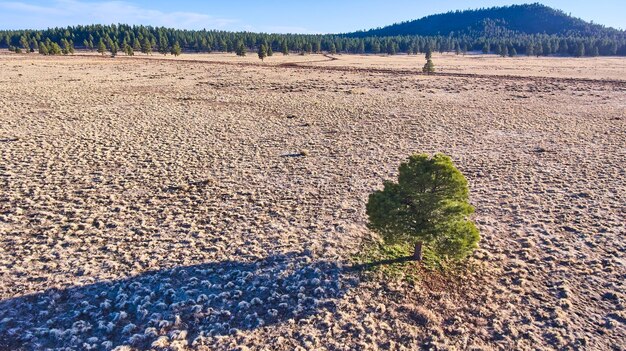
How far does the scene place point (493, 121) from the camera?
3447 cm

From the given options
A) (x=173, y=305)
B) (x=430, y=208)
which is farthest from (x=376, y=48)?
(x=173, y=305)

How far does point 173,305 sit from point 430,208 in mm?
7801

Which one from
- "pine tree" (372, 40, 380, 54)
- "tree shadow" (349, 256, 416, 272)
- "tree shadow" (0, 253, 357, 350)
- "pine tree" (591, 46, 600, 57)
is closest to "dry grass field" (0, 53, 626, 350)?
"tree shadow" (0, 253, 357, 350)

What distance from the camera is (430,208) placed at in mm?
11609

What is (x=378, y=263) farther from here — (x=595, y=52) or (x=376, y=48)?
(x=595, y=52)

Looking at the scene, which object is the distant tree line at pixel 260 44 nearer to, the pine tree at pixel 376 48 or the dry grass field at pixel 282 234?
the pine tree at pixel 376 48

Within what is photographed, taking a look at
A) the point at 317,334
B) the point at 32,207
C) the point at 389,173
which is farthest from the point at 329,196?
the point at 32,207

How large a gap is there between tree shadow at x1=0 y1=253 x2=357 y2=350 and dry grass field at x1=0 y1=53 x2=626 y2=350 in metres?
0.05

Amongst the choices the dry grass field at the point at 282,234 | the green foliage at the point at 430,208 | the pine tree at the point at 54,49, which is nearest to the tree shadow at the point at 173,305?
the dry grass field at the point at 282,234

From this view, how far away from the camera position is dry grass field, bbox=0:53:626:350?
33.4ft

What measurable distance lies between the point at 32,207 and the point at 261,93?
33916 mm

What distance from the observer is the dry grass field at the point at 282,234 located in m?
10.2

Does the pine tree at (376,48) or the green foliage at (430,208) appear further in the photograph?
the pine tree at (376,48)

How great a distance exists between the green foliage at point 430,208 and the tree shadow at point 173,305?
90.7 inches
